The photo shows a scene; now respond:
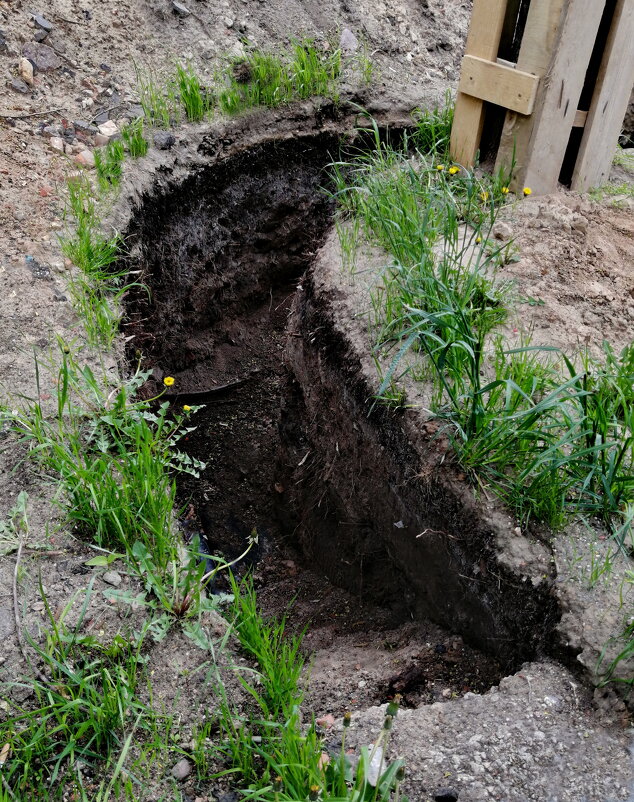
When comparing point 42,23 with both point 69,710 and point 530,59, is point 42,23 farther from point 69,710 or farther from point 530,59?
point 69,710

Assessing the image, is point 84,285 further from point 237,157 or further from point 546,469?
point 546,469

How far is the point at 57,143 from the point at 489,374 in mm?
2486

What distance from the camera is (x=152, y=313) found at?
11.7 ft

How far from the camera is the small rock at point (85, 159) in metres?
3.54

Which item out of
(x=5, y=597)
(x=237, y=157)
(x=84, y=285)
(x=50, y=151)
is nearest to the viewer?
(x=5, y=597)

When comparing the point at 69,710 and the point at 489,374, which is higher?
the point at 489,374

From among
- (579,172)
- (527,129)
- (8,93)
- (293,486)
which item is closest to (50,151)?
(8,93)

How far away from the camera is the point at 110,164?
344cm

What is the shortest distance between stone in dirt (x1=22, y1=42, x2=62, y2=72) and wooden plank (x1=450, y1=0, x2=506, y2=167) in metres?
2.20

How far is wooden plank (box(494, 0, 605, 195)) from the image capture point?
2.98 meters

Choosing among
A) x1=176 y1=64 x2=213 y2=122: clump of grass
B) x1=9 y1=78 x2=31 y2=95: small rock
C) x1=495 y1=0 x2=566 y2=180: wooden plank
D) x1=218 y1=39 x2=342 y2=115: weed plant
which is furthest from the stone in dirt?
x1=495 y1=0 x2=566 y2=180: wooden plank

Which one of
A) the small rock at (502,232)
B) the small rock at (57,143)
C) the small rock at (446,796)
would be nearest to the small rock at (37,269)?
the small rock at (57,143)

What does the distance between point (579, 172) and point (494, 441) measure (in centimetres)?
192

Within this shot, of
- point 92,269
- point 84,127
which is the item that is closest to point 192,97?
point 84,127
